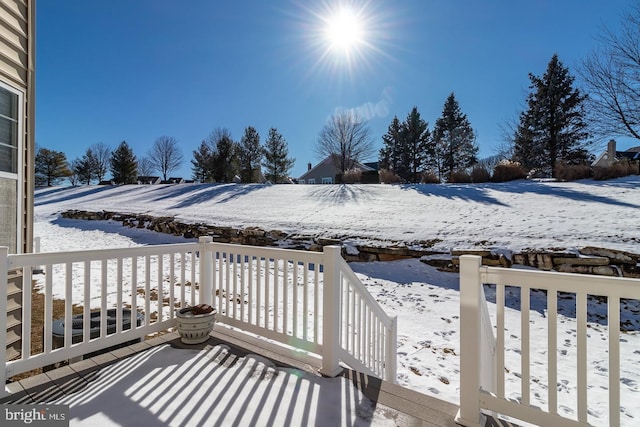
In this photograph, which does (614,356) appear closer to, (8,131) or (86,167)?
(8,131)

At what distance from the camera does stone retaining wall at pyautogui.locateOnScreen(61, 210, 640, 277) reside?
5.48 m

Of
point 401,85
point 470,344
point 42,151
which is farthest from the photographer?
point 42,151

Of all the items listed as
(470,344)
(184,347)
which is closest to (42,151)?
(184,347)

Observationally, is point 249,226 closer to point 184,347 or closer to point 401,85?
point 184,347

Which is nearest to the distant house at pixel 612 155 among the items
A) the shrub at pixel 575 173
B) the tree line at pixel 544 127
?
the tree line at pixel 544 127

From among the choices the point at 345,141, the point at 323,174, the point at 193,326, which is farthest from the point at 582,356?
the point at 323,174

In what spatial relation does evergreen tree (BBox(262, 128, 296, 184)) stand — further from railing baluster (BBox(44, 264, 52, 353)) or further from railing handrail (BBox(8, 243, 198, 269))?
railing baluster (BBox(44, 264, 52, 353))

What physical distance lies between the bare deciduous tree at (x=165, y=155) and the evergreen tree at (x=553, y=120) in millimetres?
30851

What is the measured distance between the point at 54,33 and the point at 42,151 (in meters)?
30.9

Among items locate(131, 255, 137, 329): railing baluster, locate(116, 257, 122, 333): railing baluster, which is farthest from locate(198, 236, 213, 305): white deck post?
locate(116, 257, 122, 333): railing baluster

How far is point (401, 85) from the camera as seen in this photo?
12.4 m

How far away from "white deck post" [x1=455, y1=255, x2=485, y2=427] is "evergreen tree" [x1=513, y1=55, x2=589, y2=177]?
19203 millimetres

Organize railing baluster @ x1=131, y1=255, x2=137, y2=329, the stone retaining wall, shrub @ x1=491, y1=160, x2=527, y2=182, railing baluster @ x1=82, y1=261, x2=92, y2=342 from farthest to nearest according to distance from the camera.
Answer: shrub @ x1=491, y1=160, x2=527, y2=182, the stone retaining wall, railing baluster @ x1=131, y1=255, x2=137, y2=329, railing baluster @ x1=82, y1=261, x2=92, y2=342

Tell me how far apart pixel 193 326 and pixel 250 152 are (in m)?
24.1
